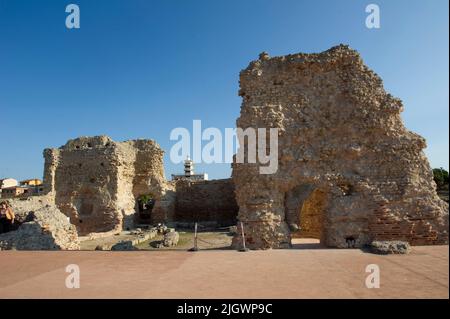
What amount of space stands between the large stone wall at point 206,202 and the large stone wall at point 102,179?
5.43 feet

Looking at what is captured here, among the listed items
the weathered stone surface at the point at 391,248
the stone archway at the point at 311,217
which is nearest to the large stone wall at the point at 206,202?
the stone archway at the point at 311,217

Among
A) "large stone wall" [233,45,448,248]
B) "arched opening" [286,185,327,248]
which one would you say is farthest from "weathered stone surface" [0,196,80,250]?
"arched opening" [286,185,327,248]

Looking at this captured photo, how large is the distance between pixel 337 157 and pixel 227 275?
5.62 metres

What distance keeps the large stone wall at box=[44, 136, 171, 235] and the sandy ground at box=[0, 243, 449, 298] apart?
15.3 metres

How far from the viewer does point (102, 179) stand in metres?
22.9

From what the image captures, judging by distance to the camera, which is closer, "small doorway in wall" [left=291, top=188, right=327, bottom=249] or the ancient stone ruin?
the ancient stone ruin

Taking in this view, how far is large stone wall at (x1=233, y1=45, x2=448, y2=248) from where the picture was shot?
866cm

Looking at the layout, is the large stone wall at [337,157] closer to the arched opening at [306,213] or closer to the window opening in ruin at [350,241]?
the window opening in ruin at [350,241]

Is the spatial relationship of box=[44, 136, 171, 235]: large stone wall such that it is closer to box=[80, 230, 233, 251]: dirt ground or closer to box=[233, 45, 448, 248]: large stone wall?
box=[80, 230, 233, 251]: dirt ground

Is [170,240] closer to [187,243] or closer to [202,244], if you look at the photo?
[187,243]

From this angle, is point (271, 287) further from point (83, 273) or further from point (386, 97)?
point (386, 97)

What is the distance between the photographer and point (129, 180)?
81.3 feet

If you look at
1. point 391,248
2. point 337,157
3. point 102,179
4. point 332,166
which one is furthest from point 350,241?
point 102,179

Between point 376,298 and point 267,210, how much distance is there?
17.6 ft
